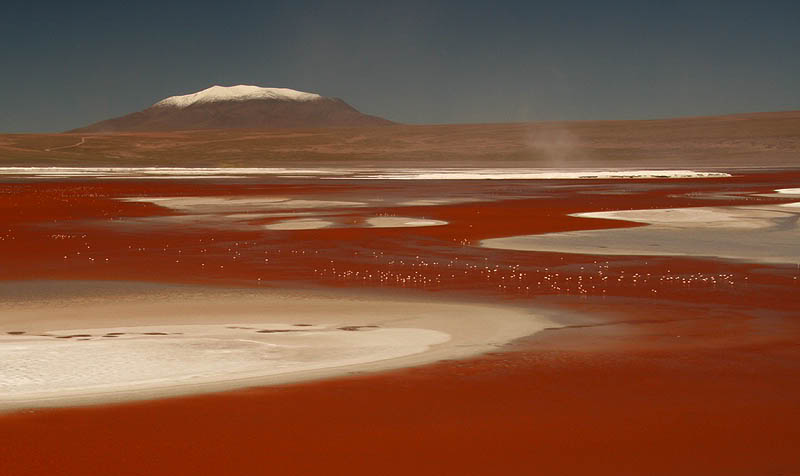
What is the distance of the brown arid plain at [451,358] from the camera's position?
21.4ft

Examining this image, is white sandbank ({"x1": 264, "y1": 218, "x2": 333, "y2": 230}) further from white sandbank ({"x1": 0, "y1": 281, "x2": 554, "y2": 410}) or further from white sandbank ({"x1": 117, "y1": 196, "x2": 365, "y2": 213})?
white sandbank ({"x1": 0, "y1": 281, "x2": 554, "y2": 410})

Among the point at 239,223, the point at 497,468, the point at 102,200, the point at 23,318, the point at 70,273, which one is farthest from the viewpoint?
the point at 102,200

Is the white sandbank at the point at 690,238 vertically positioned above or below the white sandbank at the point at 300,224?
below

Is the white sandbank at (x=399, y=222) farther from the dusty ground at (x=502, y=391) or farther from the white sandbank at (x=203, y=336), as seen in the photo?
the white sandbank at (x=203, y=336)

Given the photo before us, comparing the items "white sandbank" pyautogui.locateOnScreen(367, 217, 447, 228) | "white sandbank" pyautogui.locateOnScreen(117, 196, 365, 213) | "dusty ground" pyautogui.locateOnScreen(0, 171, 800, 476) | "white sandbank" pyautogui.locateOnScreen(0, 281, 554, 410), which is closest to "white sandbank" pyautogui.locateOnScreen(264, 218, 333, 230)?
"white sandbank" pyautogui.locateOnScreen(367, 217, 447, 228)

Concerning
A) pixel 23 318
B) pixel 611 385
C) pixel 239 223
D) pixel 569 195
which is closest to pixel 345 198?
pixel 569 195

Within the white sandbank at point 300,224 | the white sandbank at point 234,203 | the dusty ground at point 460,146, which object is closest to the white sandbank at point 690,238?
the white sandbank at point 300,224

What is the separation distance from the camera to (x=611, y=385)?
8266 mm

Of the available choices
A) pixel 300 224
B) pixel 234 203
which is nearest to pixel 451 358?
pixel 300 224

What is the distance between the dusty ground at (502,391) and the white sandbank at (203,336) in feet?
1.47

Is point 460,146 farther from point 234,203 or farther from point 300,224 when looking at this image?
point 300,224

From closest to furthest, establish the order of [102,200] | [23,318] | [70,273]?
[23,318] → [70,273] → [102,200]

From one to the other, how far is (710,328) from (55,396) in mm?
6417

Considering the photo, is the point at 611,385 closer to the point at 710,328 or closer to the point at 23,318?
the point at 710,328
